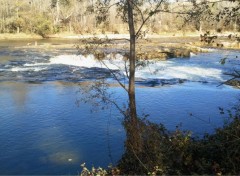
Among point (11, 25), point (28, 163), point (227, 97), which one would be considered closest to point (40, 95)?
point (28, 163)

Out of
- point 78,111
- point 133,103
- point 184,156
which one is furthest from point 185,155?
point 78,111

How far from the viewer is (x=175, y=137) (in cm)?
939

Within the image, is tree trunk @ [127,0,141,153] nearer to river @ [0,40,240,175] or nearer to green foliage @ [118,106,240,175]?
green foliage @ [118,106,240,175]

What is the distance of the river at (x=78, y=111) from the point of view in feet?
40.1

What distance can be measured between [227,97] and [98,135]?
857 cm

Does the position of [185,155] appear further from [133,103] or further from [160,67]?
[160,67]

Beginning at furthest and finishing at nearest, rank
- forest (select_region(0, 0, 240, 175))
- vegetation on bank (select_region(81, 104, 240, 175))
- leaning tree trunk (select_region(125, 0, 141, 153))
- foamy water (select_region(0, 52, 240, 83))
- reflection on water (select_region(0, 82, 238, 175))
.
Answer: foamy water (select_region(0, 52, 240, 83)) < reflection on water (select_region(0, 82, 238, 175)) < leaning tree trunk (select_region(125, 0, 141, 153)) < forest (select_region(0, 0, 240, 175)) < vegetation on bank (select_region(81, 104, 240, 175))

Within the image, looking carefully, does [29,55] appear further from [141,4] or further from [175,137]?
[175,137]

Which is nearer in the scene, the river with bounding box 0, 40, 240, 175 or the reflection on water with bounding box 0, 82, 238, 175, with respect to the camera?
the reflection on water with bounding box 0, 82, 238, 175

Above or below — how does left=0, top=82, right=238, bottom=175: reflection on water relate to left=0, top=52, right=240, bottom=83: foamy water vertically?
below

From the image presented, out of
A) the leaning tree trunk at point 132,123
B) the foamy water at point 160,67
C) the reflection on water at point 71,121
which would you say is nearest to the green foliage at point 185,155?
the leaning tree trunk at point 132,123

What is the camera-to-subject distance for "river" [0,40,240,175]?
12226mm

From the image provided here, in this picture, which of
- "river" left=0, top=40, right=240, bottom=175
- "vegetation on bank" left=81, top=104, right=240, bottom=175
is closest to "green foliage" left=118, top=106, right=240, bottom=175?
"vegetation on bank" left=81, top=104, right=240, bottom=175

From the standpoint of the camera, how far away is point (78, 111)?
17.2 metres
